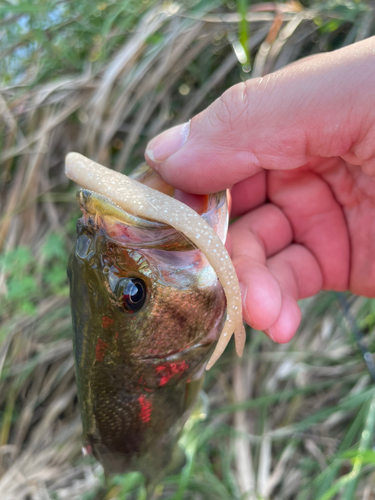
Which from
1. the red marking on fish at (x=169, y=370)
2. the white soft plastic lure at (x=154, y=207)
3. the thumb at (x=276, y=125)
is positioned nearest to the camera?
the white soft plastic lure at (x=154, y=207)

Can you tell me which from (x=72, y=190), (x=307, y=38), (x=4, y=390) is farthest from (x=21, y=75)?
(x=4, y=390)

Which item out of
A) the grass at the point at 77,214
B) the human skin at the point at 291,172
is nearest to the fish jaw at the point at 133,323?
the human skin at the point at 291,172

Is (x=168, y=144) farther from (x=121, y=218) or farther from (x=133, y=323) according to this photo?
(x=133, y=323)

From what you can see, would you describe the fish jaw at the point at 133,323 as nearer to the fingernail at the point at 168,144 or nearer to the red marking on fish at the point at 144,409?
the red marking on fish at the point at 144,409

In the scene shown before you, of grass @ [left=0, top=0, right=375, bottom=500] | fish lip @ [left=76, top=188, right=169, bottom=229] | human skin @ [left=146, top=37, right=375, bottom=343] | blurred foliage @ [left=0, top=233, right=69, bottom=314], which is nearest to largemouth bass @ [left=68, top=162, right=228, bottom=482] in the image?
fish lip @ [left=76, top=188, right=169, bottom=229]

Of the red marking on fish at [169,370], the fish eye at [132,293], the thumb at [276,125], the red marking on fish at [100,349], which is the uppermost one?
the thumb at [276,125]

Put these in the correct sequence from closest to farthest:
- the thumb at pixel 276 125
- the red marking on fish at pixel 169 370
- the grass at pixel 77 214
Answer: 1. the thumb at pixel 276 125
2. the red marking on fish at pixel 169 370
3. the grass at pixel 77 214

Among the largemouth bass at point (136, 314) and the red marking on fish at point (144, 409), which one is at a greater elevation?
the largemouth bass at point (136, 314)

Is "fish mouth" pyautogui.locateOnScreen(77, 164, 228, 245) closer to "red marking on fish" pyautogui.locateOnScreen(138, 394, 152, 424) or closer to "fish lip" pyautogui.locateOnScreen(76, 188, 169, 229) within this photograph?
"fish lip" pyautogui.locateOnScreen(76, 188, 169, 229)
